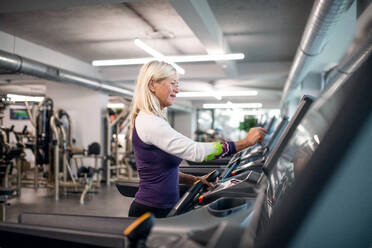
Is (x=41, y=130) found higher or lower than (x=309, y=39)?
lower

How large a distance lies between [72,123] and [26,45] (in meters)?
2.59

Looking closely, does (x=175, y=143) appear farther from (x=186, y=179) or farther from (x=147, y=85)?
(x=186, y=179)

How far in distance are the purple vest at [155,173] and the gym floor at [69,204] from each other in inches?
132

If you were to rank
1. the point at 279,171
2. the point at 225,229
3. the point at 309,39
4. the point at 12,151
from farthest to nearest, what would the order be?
the point at 12,151 < the point at 309,39 < the point at 279,171 < the point at 225,229

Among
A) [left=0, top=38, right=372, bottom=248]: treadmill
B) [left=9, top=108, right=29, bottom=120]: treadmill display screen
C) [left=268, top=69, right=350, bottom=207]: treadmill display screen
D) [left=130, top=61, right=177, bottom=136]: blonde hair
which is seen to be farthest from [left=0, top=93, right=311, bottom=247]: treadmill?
[left=9, top=108, right=29, bottom=120]: treadmill display screen

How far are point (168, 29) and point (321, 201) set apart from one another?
5.98m

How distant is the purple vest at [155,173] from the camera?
4.70ft

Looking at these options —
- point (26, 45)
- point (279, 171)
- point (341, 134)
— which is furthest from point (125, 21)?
point (341, 134)

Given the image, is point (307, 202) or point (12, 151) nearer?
point (307, 202)

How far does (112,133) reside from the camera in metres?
8.77

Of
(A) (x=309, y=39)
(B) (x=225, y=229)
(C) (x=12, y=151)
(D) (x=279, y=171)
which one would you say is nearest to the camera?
(B) (x=225, y=229)

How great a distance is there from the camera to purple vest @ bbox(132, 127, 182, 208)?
4.70 feet

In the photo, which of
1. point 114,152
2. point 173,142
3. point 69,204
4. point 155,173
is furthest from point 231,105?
point 173,142

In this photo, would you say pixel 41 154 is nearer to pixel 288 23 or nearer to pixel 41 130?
pixel 41 130
